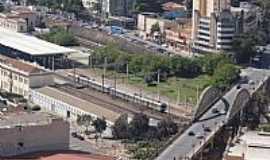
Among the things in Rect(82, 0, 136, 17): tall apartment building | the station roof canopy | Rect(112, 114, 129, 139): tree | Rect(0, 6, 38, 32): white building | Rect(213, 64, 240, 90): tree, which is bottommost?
Rect(112, 114, 129, 139): tree

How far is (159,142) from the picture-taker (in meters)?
14.7

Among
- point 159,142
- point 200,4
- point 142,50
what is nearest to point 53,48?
point 142,50

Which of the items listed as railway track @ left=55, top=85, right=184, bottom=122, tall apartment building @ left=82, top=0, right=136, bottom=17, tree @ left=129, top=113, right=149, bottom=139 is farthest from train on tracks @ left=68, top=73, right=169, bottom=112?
tall apartment building @ left=82, top=0, right=136, bottom=17

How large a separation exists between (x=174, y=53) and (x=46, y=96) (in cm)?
675

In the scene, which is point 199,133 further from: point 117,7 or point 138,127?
point 117,7

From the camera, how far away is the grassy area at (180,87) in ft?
60.4

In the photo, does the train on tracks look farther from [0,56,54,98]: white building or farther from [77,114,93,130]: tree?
[77,114,93,130]: tree

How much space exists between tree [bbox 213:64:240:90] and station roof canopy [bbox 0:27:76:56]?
4176 millimetres

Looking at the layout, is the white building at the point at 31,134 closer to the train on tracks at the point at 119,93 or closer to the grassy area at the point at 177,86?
the train on tracks at the point at 119,93

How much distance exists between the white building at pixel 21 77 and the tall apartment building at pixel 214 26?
19.6ft

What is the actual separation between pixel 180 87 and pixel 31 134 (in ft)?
23.6

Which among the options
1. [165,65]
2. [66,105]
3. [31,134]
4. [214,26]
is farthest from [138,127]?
[214,26]

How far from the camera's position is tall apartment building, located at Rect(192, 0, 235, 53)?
22.8 metres

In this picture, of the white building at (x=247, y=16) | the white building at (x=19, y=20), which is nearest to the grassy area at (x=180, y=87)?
the white building at (x=247, y=16)
